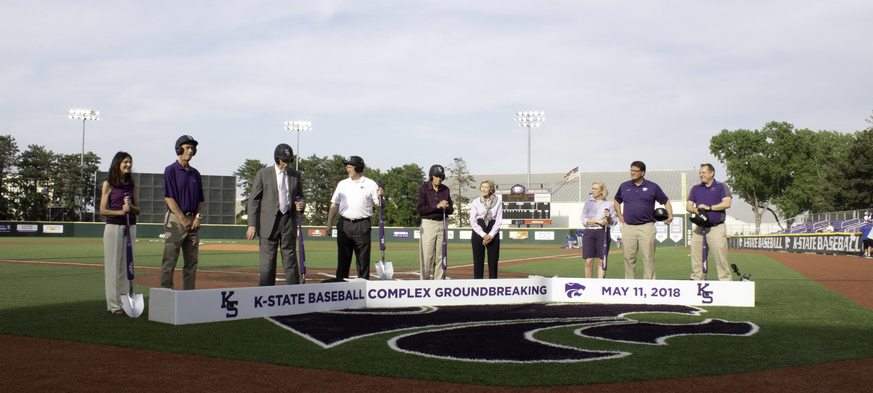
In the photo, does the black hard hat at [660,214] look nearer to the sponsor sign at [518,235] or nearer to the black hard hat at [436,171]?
the black hard hat at [436,171]

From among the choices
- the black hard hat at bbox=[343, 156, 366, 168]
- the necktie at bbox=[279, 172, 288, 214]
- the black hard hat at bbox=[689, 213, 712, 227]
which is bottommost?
the black hard hat at bbox=[689, 213, 712, 227]

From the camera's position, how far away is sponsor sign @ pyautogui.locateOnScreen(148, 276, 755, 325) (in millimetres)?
7246

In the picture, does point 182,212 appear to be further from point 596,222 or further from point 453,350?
point 596,222

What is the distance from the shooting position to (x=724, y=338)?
616 centimetres

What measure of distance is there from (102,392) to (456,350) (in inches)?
105

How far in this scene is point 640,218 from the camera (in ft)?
31.2

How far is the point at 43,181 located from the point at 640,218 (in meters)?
81.5

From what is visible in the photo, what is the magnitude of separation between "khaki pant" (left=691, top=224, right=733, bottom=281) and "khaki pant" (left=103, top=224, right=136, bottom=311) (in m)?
7.59

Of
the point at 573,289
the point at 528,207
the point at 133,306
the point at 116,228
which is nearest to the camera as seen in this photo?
the point at 133,306

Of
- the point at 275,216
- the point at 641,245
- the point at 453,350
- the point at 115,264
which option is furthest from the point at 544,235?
the point at 453,350

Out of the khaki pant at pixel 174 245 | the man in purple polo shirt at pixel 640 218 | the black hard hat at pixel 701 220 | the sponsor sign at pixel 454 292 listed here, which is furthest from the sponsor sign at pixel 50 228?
the black hard hat at pixel 701 220

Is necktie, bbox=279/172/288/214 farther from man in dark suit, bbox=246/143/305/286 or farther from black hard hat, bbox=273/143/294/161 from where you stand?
black hard hat, bbox=273/143/294/161

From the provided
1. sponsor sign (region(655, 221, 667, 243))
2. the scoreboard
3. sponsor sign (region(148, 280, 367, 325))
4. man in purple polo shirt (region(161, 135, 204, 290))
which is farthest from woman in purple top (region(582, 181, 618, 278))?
sponsor sign (region(655, 221, 667, 243))

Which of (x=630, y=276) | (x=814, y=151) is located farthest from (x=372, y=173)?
(x=630, y=276)
